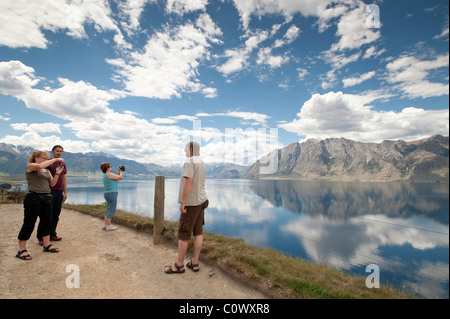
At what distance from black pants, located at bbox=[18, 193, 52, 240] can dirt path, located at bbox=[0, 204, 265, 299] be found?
82 centimetres

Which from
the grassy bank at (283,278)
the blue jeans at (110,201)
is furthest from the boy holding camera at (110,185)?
the grassy bank at (283,278)

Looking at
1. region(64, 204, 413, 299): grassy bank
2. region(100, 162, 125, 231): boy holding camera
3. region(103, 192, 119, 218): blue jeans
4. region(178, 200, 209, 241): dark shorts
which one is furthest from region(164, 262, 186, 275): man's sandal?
region(103, 192, 119, 218): blue jeans

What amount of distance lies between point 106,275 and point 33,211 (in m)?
2.79

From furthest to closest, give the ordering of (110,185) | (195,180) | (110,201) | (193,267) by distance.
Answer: (110,201), (110,185), (193,267), (195,180)

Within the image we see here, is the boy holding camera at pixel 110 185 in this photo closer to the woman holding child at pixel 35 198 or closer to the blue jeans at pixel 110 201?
the blue jeans at pixel 110 201

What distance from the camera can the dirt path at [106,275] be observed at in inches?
182

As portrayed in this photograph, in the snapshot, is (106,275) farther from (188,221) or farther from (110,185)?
(110,185)

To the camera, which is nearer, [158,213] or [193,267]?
[193,267]

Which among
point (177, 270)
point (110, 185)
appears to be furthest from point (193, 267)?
point (110, 185)

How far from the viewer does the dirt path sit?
4.63 meters

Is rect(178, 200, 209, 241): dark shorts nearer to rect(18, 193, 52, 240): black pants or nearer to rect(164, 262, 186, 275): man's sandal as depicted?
rect(164, 262, 186, 275): man's sandal

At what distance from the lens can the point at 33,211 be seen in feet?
19.5
